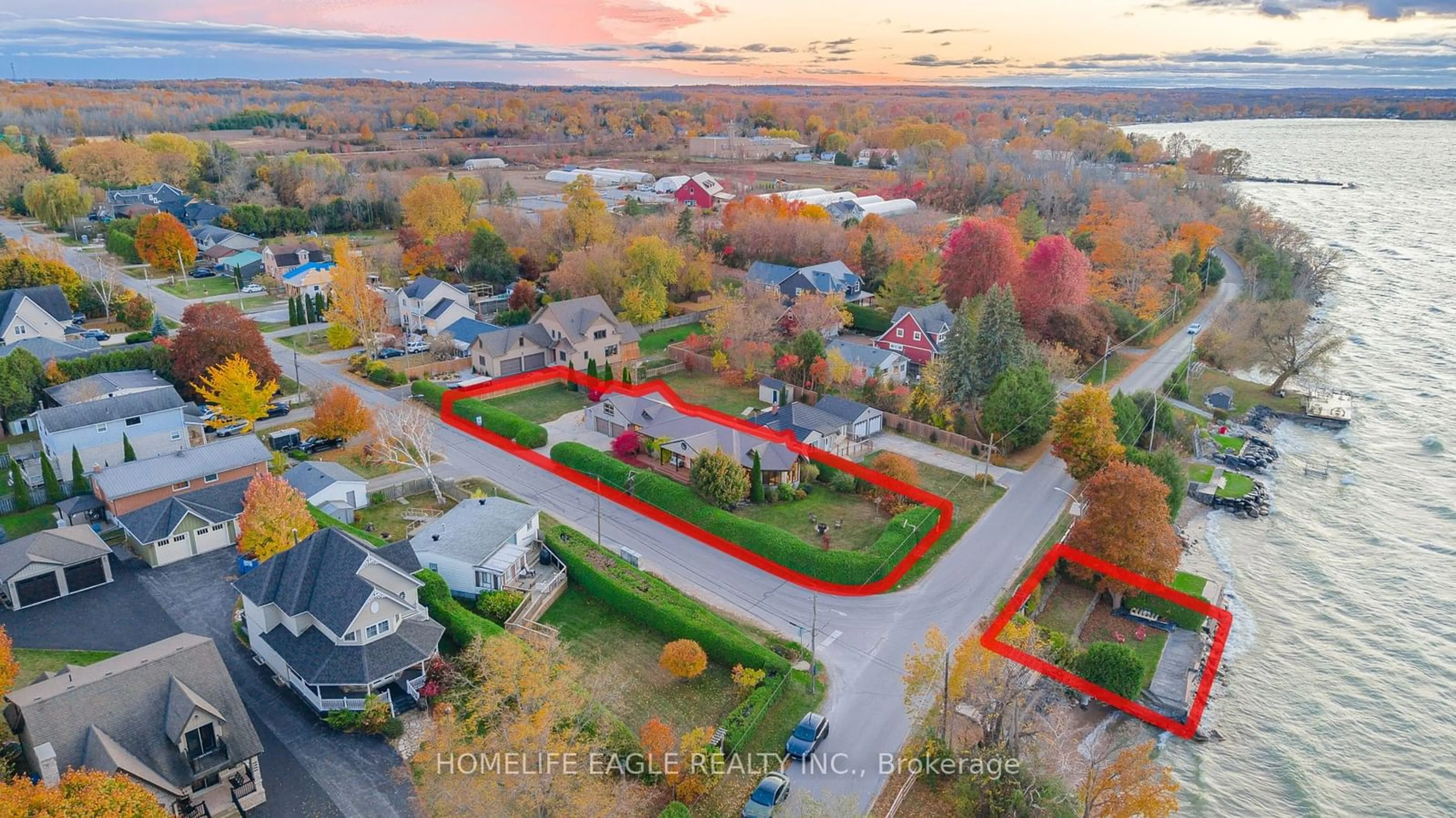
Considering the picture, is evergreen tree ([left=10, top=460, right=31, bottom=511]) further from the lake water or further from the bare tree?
the lake water

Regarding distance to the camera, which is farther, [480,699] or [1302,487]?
[1302,487]

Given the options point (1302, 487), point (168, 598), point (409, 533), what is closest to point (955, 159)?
point (1302, 487)

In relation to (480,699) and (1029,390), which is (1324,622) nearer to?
(1029,390)

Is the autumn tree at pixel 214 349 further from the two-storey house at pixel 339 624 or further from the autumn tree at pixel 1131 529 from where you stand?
the autumn tree at pixel 1131 529

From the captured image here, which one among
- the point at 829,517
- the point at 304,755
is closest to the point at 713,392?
the point at 829,517

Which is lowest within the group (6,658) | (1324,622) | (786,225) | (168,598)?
(1324,622)
